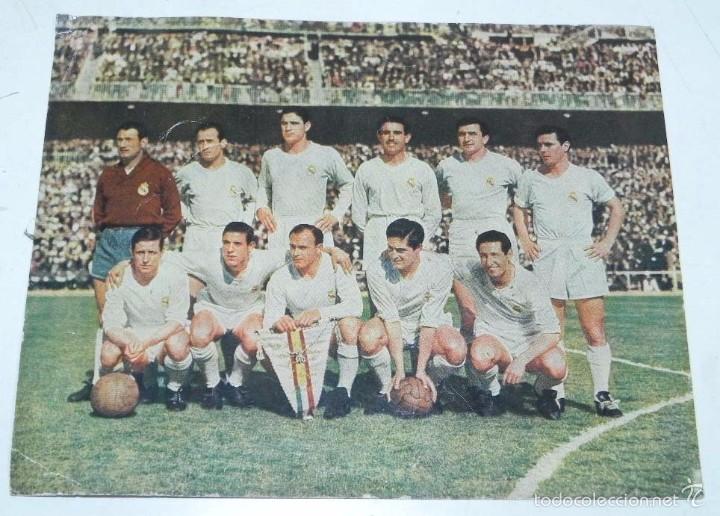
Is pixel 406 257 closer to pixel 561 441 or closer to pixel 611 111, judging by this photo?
pixel 561 441

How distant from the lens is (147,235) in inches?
180

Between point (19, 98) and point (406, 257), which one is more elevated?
point (19, 98)

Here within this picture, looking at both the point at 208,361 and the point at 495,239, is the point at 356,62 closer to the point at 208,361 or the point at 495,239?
the point at 495,239

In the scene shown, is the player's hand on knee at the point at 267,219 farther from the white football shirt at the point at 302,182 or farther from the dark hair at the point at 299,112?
the dark hair at the point at 299,112

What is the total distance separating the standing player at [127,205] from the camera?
4.57 m

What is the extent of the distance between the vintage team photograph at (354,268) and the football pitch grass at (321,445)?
0.01 metres

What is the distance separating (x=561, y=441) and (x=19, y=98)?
410 cm

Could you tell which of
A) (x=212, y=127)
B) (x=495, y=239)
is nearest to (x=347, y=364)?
(x=495, y=239)

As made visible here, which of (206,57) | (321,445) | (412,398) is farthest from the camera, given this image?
(206,57)

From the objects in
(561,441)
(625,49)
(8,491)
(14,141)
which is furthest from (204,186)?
(625,49)

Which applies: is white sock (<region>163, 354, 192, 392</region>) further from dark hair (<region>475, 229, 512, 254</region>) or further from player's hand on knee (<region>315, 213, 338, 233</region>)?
dark hair (<region>475, 229, 512, 254</region>)

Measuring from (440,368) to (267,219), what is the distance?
1.47 meters

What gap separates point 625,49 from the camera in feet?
16.9

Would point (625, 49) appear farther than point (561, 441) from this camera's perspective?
Yes
